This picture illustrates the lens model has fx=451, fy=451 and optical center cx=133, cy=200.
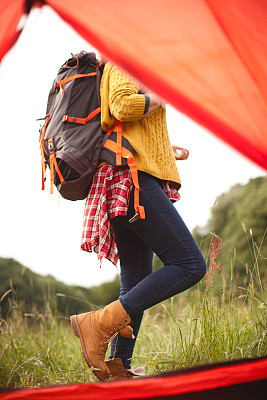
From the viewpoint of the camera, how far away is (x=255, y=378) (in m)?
1.27

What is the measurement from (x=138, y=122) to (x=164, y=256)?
471 mm

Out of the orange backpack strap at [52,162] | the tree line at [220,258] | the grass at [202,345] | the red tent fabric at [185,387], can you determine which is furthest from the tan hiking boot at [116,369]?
the tree line at [220,258]

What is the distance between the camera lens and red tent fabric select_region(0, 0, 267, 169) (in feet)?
4.00

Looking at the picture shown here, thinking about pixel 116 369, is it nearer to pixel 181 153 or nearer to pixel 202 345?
pixel 202 345

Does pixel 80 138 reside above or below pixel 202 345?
above

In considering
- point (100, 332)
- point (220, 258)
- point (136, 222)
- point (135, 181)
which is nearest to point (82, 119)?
point (135, 181)

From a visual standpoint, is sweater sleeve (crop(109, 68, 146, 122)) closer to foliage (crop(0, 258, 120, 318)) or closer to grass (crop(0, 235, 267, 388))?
grass (crop(0, 235, 267, 388))

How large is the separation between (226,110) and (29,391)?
3.01ft

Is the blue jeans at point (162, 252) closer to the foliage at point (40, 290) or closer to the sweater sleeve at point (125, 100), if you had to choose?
the sweater sleeve at point (125, 100)

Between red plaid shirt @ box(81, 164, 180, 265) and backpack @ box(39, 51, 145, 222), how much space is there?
0.04 m

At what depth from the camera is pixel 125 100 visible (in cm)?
142

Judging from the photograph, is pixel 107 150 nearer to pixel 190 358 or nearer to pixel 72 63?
pixel 72 63

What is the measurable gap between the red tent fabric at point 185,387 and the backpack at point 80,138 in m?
0.49

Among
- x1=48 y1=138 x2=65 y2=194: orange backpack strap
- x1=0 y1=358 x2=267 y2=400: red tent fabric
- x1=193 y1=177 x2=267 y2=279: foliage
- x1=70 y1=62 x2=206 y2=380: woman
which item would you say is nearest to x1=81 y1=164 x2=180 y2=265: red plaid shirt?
x1=70 y1=62 x2=206 y2=380: woman
